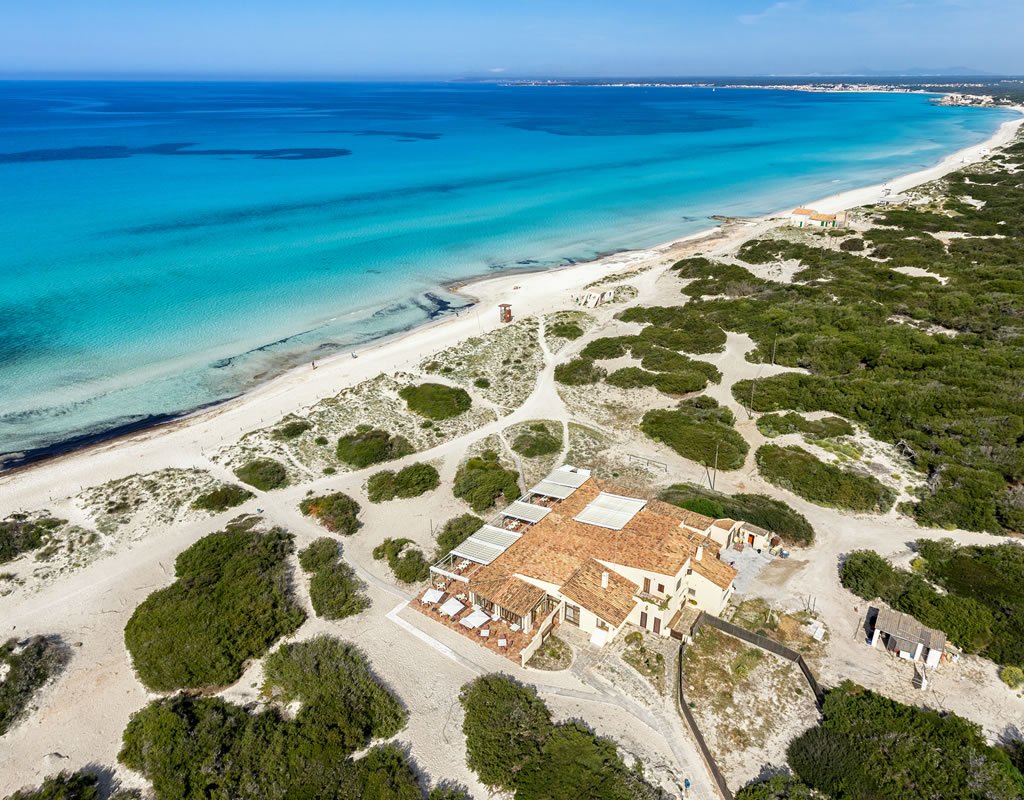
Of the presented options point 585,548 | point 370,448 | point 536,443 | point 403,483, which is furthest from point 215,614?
point 536,443

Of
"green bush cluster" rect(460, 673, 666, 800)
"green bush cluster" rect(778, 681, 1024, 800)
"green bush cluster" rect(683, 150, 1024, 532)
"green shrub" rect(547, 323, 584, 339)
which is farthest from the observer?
"green shrub" rect(547, 323, 584, 339)

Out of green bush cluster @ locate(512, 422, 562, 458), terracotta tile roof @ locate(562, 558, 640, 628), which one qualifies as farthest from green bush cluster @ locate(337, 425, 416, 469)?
terracotta tile roof @ locate(562, 558, 640, 628)

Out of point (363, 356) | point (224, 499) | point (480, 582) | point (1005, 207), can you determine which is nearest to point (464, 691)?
point (480, 582)

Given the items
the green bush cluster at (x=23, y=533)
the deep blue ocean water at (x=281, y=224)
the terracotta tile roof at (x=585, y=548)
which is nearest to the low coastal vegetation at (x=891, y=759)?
the terracotta tile roof at (x=585, y=548)

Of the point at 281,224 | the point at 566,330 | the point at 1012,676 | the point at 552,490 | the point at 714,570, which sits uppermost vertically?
the point at 281,224

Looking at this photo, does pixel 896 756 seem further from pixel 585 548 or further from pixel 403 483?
pixel 403 483

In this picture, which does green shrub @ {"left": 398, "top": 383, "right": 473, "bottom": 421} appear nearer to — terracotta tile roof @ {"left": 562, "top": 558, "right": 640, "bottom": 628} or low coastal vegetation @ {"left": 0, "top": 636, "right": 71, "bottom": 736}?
terracotta tile roof @ {"left": 562, "top": 558, "right": 640, "bottom": 628}

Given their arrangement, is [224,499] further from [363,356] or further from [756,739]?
[756,739]
